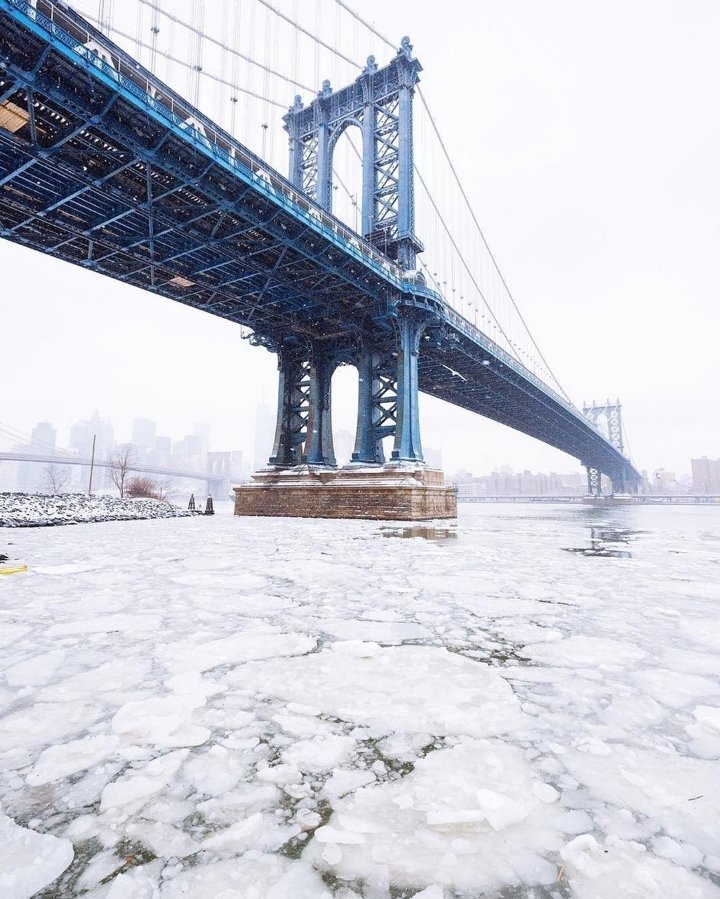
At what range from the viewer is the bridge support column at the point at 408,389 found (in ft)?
67.2

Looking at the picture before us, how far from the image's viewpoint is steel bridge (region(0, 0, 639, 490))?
10.6 meters

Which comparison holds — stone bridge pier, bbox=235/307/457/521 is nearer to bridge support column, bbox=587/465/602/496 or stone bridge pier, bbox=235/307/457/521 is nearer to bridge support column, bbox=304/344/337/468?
bridge support column, bbox=304/344/337/468

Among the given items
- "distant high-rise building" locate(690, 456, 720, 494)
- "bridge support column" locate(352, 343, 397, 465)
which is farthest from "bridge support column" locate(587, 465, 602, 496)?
"bridge support column" locate(352, 343, 397, 465)

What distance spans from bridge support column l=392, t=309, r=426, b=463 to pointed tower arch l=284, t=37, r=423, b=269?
3357mm

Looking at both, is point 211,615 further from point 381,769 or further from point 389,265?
point 389,265

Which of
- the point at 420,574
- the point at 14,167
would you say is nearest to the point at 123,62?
the point at 14,167

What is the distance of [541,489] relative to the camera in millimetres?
139875

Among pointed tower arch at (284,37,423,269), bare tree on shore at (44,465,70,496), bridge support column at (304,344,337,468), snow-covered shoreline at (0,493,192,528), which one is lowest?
snow-covered shoreline at (0,493,192,528)

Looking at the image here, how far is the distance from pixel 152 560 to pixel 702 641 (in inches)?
240

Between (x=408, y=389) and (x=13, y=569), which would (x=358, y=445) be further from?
(x=13, y=569)

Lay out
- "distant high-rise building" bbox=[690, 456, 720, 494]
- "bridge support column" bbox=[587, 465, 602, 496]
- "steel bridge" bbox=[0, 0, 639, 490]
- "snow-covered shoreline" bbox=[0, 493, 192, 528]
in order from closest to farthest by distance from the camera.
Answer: "steel bridge" bbox=[0, 0, 639, 490] → "snow-covered shoreline" bbox=[0, 493, 192, 528] → "bridge support column" bbox=[587, 465, 602, 496] → "distant high-rise building" bbox=[690, 456, 720, 494]

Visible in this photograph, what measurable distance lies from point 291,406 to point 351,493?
7.64 metres

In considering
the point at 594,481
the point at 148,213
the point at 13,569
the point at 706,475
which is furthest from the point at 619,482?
the point at 13,569

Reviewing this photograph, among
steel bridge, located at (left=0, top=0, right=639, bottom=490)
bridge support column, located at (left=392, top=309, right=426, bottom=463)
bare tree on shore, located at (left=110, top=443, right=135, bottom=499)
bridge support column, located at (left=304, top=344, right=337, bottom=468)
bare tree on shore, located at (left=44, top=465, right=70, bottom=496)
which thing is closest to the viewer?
steel bridge, located at (left=0, top=0, right=639, bottom=490)
